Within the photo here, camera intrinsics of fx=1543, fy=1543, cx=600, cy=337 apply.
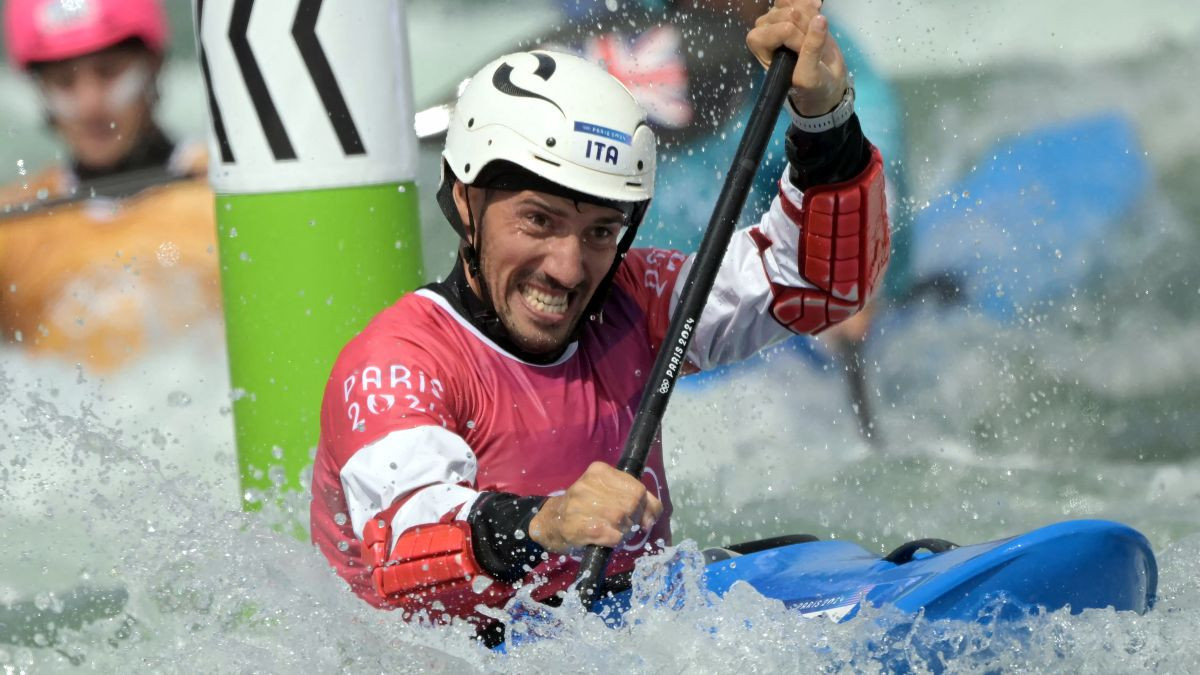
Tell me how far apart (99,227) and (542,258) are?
335cm

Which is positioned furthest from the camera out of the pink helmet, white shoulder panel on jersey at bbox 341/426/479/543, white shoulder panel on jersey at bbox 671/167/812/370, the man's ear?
the pink helmet

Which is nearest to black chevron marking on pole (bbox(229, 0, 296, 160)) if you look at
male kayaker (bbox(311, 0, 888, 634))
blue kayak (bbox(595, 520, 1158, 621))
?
male kayaker (bbox(311, 0, 888, 634))

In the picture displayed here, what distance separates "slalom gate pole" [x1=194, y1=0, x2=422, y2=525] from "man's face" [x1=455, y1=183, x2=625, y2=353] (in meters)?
0.77

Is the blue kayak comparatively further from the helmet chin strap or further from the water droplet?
the water droplet

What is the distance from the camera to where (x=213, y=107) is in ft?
10.8

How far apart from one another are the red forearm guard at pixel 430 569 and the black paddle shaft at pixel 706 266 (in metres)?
0.26

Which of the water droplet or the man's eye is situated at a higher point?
the man's eye

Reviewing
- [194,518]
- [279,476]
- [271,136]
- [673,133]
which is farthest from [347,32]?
[673,133]

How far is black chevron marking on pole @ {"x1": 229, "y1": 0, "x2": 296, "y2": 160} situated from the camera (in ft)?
10.5

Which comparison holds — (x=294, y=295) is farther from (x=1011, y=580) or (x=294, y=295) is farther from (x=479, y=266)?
(x=1011, y=580)

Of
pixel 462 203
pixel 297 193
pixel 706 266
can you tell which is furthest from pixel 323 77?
pixel 706 266

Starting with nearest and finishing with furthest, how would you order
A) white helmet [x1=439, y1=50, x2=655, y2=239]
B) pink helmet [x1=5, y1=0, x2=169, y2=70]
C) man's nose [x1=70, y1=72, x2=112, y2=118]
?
white helmet [x1=439, y1=50, x2=655, y2=239] < pink helmet [x1=5, y1=0, x2=169, y2=70] < man's nose [x1=70, y1=72, x2=112, y2=118]

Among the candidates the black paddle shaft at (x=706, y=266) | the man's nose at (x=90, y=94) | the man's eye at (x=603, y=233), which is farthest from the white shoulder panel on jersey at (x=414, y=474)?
the man's nose at (x=90, y=94)

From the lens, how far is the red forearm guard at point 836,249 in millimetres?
2645
